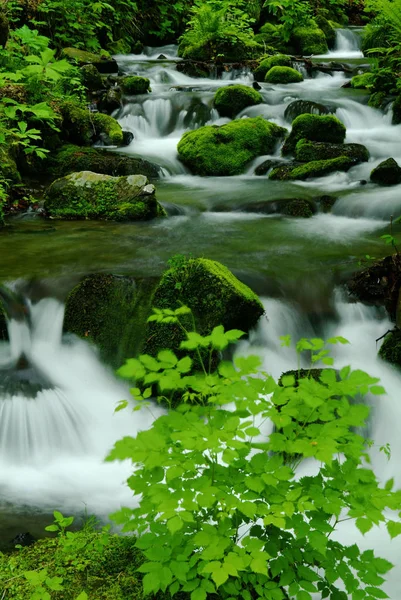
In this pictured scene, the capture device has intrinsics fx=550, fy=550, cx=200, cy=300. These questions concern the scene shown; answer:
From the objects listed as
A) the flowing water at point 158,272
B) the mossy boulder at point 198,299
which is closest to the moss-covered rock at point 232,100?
the flowing water at point 158,272

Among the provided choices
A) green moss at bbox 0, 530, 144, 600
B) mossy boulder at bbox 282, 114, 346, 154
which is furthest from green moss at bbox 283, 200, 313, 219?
green moss at bbox 0, 530, 144, 600

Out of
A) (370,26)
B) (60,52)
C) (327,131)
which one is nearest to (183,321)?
(327,131)

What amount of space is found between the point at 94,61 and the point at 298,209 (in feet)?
25.9

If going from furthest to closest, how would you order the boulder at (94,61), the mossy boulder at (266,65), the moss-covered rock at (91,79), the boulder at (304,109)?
the mossy boulder at (266,65) → the boulder at (94,61) → the moss-covered rock at (91,79) → the boulder at (304,109)

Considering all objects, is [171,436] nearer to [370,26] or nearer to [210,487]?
[210,487]

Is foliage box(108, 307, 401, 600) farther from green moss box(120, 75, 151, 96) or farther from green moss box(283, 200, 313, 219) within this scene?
green moss box(120, 75, 151, 96)

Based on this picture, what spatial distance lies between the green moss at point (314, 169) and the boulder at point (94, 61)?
6098 millimetres

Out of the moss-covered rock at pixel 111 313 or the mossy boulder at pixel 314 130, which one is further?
the mossy boulder at pixel 314 130

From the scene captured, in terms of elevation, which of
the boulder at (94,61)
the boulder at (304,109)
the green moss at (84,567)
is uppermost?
the boulder at (94,61)

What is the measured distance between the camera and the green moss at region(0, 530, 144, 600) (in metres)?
2.28

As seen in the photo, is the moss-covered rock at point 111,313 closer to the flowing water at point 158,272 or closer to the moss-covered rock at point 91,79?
the flowing water at point 158,272

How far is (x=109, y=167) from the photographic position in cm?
817

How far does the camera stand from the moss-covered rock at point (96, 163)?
820 centimetres

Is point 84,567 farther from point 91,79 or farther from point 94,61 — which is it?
point 94,61
